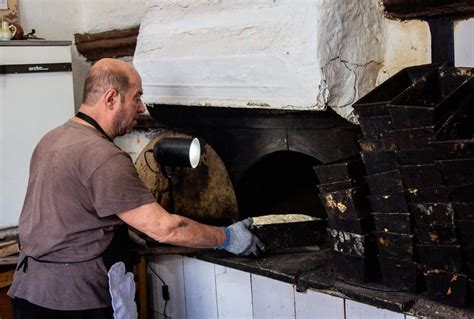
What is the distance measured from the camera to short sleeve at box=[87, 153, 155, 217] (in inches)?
77.2

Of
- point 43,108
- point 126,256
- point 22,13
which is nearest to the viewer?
point 126,256

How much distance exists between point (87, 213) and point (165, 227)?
28 cm

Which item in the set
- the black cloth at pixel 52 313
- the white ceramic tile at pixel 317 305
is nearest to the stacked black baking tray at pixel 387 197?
the white ceramic tile at pixel 317 305

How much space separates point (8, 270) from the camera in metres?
3.06

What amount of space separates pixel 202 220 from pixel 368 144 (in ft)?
3.58

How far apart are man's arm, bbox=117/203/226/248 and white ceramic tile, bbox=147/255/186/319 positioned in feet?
2.12

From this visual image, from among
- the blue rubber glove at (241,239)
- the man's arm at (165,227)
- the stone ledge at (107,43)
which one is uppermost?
the stone ledge at (107,43)

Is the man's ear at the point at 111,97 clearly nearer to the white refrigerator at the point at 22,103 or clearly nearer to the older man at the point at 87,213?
the older man at the point at 87,213

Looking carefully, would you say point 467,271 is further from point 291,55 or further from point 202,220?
point 202,220

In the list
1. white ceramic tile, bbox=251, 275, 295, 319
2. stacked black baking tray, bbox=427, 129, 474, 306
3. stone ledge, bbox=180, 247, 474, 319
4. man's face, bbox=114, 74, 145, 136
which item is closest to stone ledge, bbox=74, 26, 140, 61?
man's face, bbox=114, 74, 145, 136

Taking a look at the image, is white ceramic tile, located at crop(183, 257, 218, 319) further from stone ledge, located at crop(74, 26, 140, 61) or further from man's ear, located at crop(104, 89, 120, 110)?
stone ledge, located at crop(74, 26, 140, 61)

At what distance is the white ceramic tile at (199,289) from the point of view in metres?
2.66

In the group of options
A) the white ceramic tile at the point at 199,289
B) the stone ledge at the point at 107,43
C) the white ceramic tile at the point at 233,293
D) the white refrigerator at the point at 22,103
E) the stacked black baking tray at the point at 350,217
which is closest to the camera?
the stacked black baking tray at the point at 350,217

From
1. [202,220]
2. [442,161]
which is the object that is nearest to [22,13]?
[202,220]
